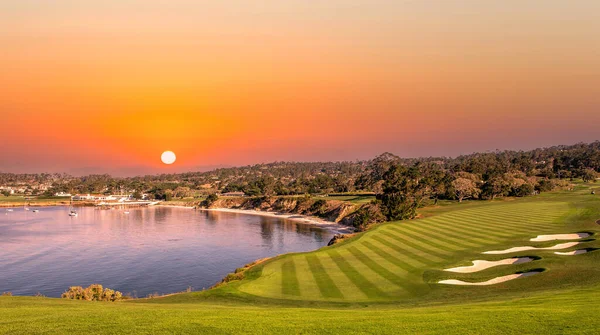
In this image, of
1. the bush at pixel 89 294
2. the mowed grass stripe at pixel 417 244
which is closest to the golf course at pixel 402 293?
the mowed grass stripe at pixel 417 244

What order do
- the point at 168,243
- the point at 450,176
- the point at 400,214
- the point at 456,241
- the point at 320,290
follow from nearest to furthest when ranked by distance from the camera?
the point at 320,290
the point at 456,241
the point at 400,214
the point at 168,243
the point at 450,176

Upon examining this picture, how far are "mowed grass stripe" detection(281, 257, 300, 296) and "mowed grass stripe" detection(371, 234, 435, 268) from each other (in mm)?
10496

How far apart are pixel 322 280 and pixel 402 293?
6.40 m

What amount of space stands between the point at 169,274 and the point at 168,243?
29.1m

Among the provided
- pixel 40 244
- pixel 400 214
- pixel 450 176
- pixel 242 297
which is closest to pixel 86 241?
pixel 40 244

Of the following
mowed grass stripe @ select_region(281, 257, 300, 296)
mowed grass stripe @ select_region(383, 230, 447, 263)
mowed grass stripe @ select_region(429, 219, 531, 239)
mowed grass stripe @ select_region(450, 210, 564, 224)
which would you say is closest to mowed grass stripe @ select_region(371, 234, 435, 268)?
mowed grass stripe @ select_region(383, 230, 447, 263)

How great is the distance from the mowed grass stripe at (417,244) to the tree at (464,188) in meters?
61.1

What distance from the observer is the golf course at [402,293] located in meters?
12.9

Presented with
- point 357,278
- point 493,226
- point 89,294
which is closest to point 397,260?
point 357,278

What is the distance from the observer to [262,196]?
172500mm

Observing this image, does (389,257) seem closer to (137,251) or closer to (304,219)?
(137,251)

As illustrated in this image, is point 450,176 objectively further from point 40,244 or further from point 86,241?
point 40,244

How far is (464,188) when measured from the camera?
106m

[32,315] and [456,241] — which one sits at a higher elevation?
[32,315]
